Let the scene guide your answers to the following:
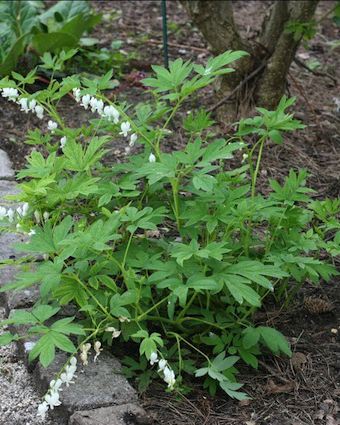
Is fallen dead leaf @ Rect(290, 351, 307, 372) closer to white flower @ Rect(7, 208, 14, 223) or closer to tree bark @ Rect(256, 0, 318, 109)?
white flower @ Rect(7, 208, 14, 223)

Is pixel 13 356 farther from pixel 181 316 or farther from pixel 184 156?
pixel 184 156

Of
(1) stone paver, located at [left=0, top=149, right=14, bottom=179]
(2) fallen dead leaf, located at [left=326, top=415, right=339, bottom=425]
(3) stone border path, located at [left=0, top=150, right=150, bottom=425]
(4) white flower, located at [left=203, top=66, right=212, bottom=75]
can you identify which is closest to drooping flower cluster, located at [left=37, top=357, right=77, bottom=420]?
(3) stone border path, located at [left=0, top=150, right=150, bottom=425]

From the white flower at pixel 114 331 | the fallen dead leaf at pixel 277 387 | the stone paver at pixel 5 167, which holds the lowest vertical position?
the stone paver at pixel 5 167

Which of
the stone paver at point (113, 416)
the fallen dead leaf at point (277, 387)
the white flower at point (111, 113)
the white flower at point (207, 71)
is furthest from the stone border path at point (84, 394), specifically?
the white flower at point (207, 71)

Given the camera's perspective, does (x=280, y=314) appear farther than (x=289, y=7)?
No

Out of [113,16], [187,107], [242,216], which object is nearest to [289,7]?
[187,107]

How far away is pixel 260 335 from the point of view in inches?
104

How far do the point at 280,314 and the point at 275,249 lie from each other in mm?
351

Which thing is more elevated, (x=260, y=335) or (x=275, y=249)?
(x=275, y=249)

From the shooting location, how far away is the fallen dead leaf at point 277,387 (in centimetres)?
262

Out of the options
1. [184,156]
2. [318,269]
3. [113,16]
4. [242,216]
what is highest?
[184,156]

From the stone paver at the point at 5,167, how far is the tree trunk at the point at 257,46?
1232 millimetres

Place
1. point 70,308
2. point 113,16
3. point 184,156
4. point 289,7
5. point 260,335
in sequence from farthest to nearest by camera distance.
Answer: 1. point 113,16
2. point 289,7
3. point 70,308
4. point 260,335
5. point 184,156

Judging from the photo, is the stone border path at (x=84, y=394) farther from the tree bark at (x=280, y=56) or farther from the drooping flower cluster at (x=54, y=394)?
the tree bark at (x=280, y=56)
